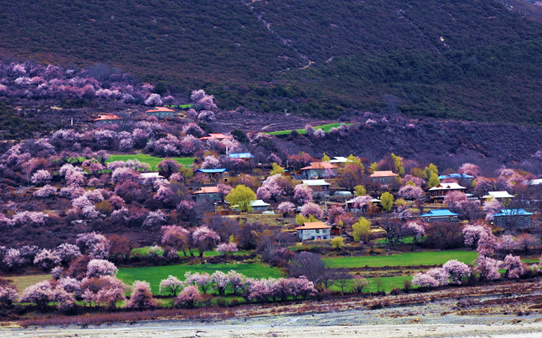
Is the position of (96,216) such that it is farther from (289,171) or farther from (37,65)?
(37,65)

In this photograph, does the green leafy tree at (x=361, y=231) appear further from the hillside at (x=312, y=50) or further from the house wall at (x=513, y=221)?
the hillside at (x=312, y=50)

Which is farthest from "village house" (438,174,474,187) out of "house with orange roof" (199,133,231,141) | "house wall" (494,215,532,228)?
"house with orange roof" (199,133,231,141)

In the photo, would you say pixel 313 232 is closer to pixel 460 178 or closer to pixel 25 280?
pixel 25 280

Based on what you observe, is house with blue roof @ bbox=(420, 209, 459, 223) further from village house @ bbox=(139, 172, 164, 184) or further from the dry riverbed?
village house @ bbox=(139, 172, 164, 184)

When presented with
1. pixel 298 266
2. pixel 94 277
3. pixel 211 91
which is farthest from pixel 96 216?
pixel 211 91

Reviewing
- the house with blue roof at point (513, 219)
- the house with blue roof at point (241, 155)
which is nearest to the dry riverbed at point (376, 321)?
the house with blue roof at point (513, 219)

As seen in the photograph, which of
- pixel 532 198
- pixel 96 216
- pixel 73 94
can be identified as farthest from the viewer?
pixel 73 94
